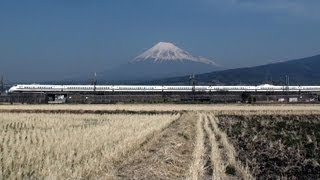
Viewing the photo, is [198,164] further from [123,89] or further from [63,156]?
[123,89]

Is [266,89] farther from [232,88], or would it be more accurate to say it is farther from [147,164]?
[147,164]

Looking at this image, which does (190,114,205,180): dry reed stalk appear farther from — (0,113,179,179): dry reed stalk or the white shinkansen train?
the white shinkansen train

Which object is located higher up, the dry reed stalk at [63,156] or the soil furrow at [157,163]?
the dry reed stalk at [63,156]

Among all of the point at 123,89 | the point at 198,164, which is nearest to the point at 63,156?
the point at 198,164

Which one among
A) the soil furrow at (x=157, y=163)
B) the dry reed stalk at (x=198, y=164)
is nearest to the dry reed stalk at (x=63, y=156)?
the soil furrow at (x=157, y=163)

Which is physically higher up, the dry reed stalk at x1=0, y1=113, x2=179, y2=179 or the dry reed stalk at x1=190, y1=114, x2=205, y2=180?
the dry reed stalk at x1=0, y1=113, x2=179, y2=179

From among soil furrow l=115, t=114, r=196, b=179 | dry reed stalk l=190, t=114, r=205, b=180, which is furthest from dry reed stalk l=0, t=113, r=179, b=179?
dry reed stalk l=190, t=114, r=205, b=180

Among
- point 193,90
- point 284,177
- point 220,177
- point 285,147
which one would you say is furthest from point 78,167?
point 193,90

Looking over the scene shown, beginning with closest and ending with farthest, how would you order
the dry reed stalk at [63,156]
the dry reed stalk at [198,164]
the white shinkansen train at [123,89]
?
the dry reed stalk at [63,156]
the dry reed stalk at [198,164]
the white shinkansen train at [123,89]

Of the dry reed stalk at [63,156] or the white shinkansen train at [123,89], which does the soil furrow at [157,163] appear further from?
the white shinkansen train at [123,89]

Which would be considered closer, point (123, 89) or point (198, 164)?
point (198, 164)

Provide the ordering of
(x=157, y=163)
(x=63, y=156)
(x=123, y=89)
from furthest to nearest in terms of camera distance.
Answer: (x=123, y=89) < (x=63, y=156) < (x=157, y=163)

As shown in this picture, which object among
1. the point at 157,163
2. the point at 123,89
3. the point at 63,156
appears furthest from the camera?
the point at 123,89

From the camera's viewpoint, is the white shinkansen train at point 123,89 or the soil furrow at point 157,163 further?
the white shinkansen train at point 123,89
